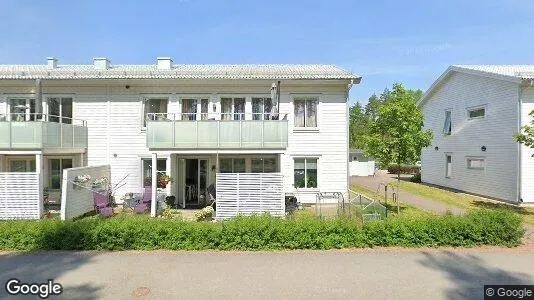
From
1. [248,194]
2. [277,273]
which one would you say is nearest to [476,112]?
[248,194]

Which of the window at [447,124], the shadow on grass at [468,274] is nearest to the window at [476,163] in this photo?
the window at [447,124]

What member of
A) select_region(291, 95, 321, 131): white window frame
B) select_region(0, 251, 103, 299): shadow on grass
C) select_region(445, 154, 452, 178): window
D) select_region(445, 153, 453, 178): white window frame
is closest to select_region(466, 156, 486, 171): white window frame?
select_region(445, 153, 453, 178): white window frame

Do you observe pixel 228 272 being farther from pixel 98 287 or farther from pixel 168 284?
pixel 98 287

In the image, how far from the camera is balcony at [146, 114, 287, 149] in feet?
46.6

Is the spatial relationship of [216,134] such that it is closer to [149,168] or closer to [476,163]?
[149,168]

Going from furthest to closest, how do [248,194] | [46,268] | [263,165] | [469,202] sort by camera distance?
[469,202] → [263,165] → [248,194] → [46,268]

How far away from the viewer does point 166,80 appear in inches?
656

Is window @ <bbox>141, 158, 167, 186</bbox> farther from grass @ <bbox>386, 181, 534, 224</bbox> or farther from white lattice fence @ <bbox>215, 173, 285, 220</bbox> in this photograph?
grass @ <bbox>386, 181, 534, 224</bbox>

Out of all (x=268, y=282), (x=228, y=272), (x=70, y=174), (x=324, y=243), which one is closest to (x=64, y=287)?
(x=228, y=272)

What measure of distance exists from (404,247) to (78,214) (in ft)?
39.5

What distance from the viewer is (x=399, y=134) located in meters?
14.2

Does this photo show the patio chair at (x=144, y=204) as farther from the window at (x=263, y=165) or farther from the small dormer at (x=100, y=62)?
the small dormer at (x=100, y=62)

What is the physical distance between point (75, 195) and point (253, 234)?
834 cm

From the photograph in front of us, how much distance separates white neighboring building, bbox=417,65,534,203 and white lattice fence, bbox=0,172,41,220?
2203 centimetres
